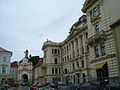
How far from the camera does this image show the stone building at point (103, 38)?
26.2 metres

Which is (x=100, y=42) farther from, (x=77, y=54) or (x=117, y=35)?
(x=77, y=54)

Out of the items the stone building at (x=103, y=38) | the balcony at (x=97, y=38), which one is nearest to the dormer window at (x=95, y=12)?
the stone building at (x=103, y=38)

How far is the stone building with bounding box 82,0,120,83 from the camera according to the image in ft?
86.1

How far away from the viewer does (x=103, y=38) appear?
28.7m

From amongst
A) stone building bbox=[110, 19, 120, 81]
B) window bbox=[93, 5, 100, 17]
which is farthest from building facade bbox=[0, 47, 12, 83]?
stone building bbox=[110, 19, 120, 81]

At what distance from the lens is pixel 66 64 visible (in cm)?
6200

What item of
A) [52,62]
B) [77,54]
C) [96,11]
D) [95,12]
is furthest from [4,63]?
[96,11]

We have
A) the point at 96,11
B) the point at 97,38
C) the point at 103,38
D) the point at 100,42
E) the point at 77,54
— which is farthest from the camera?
the point at 77,54

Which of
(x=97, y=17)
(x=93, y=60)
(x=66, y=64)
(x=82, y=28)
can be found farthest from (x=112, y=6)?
(x=66, y=64)

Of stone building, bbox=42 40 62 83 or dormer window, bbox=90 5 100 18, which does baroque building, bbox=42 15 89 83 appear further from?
dormer window, bbox=90 5 100 18

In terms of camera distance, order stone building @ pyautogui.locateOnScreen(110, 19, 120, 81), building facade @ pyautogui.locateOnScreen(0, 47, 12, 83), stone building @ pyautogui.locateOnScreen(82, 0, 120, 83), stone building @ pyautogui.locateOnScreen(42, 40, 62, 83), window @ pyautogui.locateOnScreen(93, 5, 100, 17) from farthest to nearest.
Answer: stone building @ pyautogui.locateOnScreen(42, 40, 62, 83) < building facade @ pyautogui.locateOnScreen(0, 47, 12, 83) < window @ pyautogui.locateOnScreen(93, 5, 100, 17) < stone building @ pyautogui.locateOnScreen(82, 0, 120, 83) < stone building @ pyautogui.locateOnScreen(110, 19, 120, 81)

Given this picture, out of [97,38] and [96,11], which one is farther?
[96,11]

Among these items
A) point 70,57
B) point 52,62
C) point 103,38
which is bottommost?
point 52,62

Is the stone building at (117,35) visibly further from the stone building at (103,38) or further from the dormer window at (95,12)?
the dormer window at (95,12)
